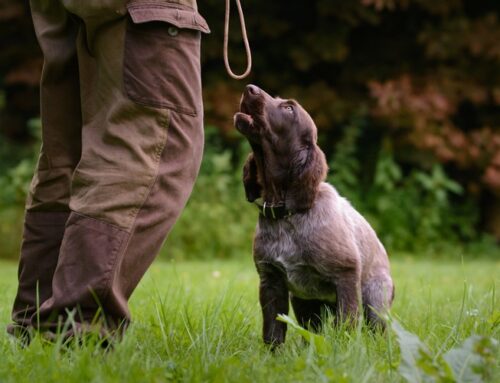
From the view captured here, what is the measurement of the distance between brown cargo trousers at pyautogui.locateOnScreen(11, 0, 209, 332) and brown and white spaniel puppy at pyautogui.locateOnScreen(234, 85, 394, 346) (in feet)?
2.60

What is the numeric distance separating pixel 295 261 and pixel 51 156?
1266mm

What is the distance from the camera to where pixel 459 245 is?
35.9ft

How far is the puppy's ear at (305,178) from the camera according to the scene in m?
3.64

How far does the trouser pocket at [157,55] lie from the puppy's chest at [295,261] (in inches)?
42.0

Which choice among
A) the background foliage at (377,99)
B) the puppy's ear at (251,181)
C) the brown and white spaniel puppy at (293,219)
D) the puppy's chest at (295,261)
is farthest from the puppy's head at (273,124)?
the background foliage at (377,99)

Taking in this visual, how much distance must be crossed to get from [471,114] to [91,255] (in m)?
9.94

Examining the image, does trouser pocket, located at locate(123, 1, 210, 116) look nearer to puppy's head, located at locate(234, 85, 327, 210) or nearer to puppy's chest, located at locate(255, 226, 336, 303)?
puppy's head, located at locate(234, 85, 327, 210)

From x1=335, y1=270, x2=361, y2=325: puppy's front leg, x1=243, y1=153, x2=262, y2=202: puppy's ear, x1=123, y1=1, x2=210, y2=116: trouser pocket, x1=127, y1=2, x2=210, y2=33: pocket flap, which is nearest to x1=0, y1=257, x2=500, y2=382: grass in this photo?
x1=335, y1=270, x2=361, y2=325: puppy's front leg

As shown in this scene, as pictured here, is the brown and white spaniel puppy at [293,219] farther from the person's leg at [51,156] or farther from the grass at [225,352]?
the person's leg at [51,156]

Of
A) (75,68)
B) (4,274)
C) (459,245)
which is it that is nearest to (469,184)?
(459,245)

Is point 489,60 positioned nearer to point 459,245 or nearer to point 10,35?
point 459,245

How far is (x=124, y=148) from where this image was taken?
2.78m

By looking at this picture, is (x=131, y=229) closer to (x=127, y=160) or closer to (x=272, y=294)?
(x=127, y=160)

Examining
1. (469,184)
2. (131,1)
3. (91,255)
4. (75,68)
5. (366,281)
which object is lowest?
(469,184)
